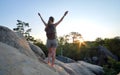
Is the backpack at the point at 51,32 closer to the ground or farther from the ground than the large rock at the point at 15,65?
farther from the ground

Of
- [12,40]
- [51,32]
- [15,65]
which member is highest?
[51,32]

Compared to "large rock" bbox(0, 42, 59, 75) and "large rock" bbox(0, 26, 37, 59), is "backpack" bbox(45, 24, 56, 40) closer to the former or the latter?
"large rock" bbox(0, 26, 37, 59)

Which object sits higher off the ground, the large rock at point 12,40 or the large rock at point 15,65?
the large rock at point 12,40

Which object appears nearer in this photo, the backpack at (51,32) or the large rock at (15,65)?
the large rock at (15,65)

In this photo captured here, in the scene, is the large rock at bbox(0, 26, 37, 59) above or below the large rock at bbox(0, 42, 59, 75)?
above

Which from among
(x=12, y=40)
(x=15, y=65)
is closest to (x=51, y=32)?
(x=12, y=40)

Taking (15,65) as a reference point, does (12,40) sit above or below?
above

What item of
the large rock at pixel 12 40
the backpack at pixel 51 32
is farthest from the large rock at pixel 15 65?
the backpack at pixel 51 32

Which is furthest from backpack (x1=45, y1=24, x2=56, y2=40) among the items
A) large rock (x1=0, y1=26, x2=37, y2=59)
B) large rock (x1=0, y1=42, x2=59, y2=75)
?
large rock (x1=0, y1=42, x2=59, y2=75)

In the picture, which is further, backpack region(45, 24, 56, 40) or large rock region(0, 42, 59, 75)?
backpack region(45, 24, 56, 40)

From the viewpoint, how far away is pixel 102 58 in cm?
3106

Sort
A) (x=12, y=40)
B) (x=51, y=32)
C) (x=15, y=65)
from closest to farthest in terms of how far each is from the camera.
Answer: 1. (x=15, y=65)
2. (x=51, y=32)
3. (x=12, y=40)

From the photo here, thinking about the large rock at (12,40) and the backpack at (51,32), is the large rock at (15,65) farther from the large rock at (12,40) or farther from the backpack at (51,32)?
the backpack at (51,32)

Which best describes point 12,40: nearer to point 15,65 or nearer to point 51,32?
point 51,32
